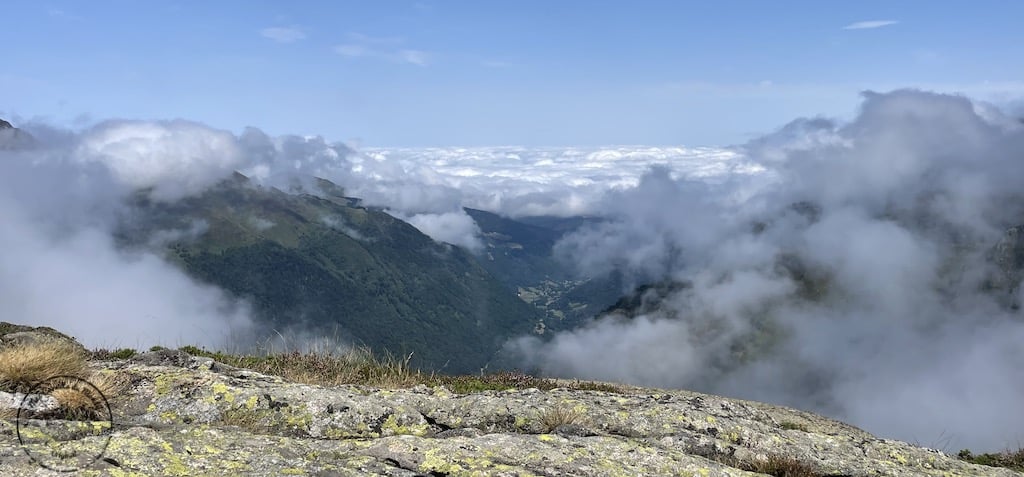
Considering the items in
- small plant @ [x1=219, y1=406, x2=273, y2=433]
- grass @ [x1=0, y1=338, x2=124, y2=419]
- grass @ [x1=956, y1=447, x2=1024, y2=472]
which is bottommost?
grass @ [x1=956, y1=447, x2=1024, y2=472]

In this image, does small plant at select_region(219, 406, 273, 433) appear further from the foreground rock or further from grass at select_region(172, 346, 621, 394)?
grass at select_region(172, 346, 621, 394)

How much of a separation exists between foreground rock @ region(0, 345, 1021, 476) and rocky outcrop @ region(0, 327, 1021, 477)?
0.8 inches

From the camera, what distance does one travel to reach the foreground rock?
20.4 ft

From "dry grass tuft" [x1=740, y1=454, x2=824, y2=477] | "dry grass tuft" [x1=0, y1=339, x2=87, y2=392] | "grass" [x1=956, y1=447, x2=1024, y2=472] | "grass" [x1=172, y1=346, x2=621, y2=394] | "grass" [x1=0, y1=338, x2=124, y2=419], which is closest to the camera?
"grass" [x1=0, y1=338, x2=124, y2=419]

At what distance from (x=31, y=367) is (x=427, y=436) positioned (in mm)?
5365

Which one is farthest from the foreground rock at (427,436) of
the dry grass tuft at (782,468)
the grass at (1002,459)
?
the grass at (1002,459)

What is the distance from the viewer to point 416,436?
7672mm

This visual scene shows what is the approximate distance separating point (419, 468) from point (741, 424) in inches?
234

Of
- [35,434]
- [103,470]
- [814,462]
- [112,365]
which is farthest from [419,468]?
[112,365]

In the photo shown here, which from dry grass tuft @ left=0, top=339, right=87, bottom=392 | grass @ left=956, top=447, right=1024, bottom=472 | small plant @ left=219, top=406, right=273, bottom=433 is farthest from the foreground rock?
grass @ left=956, top=447, right=1024, bottom=472

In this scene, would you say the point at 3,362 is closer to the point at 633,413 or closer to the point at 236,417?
the point at 236,417

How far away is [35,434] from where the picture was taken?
6.00m

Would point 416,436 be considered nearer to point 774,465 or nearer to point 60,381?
point 60,381

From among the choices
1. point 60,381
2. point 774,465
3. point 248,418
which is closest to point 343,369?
point 248,418
